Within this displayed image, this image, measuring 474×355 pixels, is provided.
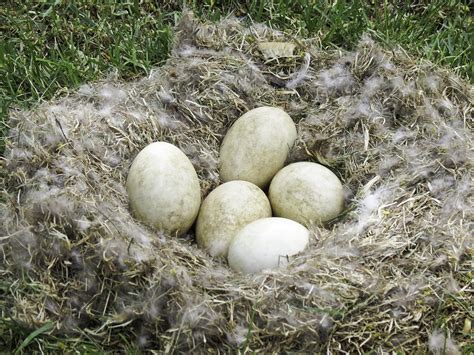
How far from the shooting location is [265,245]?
3248 mm


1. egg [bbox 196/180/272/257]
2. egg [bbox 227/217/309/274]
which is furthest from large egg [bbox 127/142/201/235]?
egg [bbox 227/217/309/274]

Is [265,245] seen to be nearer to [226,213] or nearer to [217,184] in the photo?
[226,213]

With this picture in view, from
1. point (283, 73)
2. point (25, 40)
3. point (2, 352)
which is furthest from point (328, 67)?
point (2, 352)

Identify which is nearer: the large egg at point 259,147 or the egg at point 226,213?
the egg at point 226,213

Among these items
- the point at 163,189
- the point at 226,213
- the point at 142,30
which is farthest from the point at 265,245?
the point at 142,30

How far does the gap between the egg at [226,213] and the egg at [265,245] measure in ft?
0.37

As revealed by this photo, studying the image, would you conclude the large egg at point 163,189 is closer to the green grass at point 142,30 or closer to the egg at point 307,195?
the egg at point 307,195

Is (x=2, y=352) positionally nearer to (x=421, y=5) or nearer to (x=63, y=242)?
(x=63, y=242)

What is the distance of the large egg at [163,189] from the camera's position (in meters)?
3.42

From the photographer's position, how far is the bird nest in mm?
2967

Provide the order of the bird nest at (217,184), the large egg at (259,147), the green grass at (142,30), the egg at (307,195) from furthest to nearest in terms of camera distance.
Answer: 1. the green grass at (142,30)
2. the large egg at (259,147)
3. the egg at (307,195)
4. the bird nest at (217,184)

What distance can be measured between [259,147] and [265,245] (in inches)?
23.1

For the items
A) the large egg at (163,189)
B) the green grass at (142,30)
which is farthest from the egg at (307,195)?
the green grass at (142,30)

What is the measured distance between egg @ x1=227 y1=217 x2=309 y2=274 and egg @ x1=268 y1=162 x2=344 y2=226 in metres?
0.20
